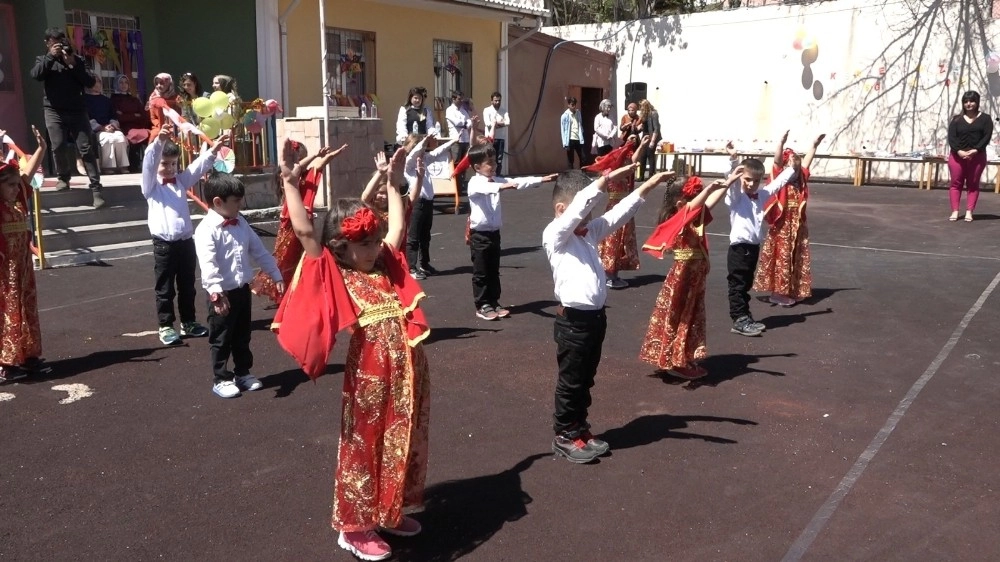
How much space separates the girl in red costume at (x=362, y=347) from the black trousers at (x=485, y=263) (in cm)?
427

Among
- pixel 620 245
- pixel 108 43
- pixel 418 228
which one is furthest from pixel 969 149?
pixel 108 43

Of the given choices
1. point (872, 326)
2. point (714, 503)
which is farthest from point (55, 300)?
point (872, 326)

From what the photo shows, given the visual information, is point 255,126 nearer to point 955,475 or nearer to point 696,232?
point 696,232

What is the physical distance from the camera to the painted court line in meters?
3.83

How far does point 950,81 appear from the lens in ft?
64.6

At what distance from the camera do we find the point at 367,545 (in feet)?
12.1

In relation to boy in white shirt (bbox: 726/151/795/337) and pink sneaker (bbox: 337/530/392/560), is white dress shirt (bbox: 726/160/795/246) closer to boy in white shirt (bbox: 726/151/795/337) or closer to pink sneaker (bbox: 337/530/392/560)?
boy in white shirt (bbox: 726/151/795/337)

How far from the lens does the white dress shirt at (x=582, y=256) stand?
459cm

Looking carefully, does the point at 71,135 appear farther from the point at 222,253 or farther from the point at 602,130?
the point at 602,130

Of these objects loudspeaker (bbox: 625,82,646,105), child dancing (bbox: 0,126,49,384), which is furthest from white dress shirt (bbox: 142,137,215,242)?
loudspeaker (bbox: 625,82,646,105)

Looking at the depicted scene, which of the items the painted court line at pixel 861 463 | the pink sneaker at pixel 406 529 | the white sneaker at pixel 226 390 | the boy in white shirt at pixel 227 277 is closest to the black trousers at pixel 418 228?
the boy in white shirt at pixel 227 277

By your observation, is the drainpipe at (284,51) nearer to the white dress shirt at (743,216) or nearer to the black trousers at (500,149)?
the black trousers at (500,149)

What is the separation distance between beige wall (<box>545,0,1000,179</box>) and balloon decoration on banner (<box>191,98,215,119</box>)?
15246mm

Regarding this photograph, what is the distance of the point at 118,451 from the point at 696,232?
3986 mm
